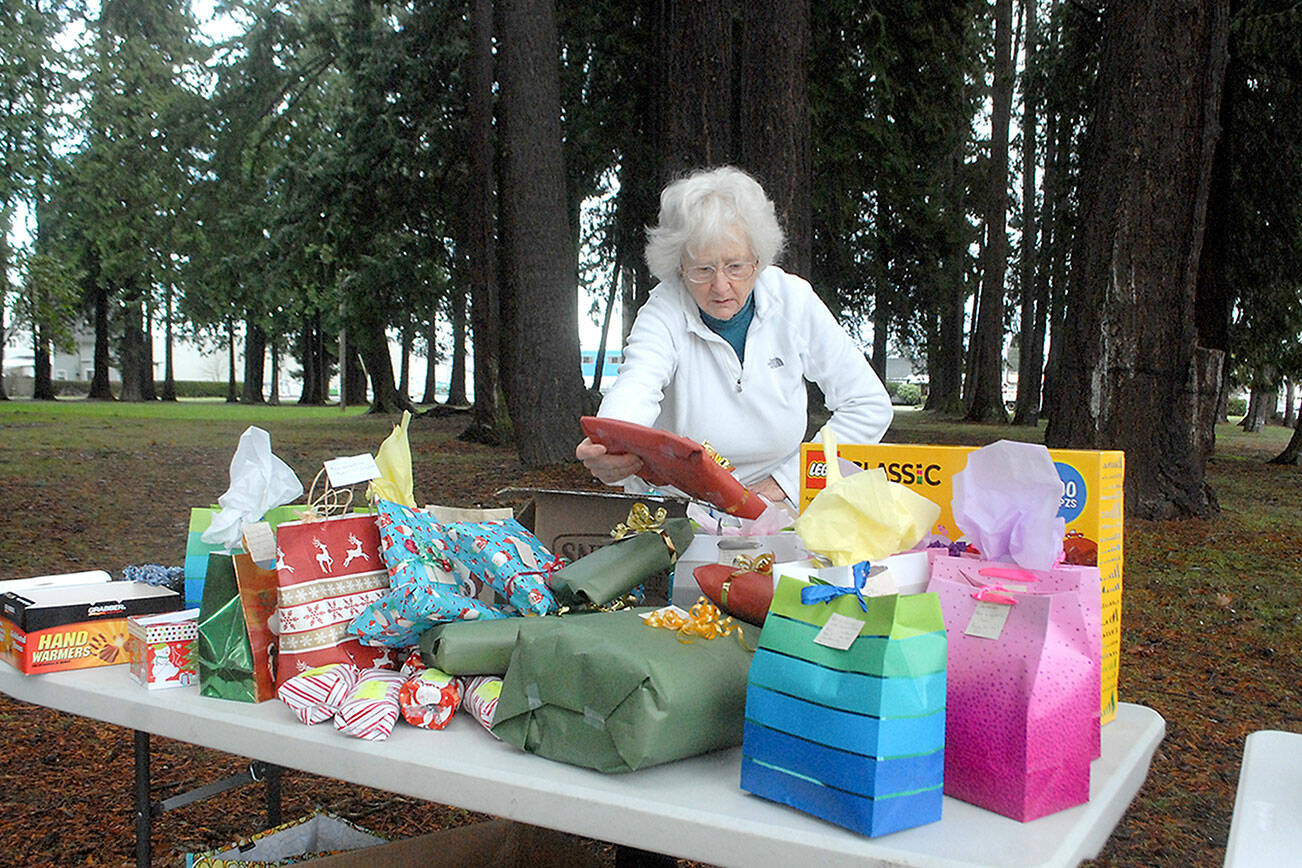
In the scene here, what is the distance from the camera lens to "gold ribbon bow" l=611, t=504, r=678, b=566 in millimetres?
1605

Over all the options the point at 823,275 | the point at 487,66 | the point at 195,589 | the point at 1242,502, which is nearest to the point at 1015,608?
the point at 195,589

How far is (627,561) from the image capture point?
153cm

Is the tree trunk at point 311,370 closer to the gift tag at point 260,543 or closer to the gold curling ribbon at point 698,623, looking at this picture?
the gift tag at point 260,543

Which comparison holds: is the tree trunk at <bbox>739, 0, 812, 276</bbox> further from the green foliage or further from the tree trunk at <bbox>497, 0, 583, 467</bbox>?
the green foliage

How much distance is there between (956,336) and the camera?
968 inches

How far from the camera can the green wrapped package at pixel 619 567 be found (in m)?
1.48

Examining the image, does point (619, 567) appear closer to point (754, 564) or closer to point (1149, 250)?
point (754, 564)

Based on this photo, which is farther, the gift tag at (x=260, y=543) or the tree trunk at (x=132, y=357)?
the tree trunk at (x=132, y=357)

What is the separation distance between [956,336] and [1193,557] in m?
19.2

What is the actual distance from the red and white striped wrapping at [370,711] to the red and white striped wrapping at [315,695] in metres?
0.02

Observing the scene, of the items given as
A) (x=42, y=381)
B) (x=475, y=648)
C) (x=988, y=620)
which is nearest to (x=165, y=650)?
(x=475, y=648)

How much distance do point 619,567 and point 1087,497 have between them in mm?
685

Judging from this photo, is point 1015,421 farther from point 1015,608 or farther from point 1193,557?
point 1015,608

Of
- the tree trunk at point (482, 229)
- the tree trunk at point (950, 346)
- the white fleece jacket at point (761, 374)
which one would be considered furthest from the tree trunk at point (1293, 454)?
the white fleece jacket at point (761, 374)
